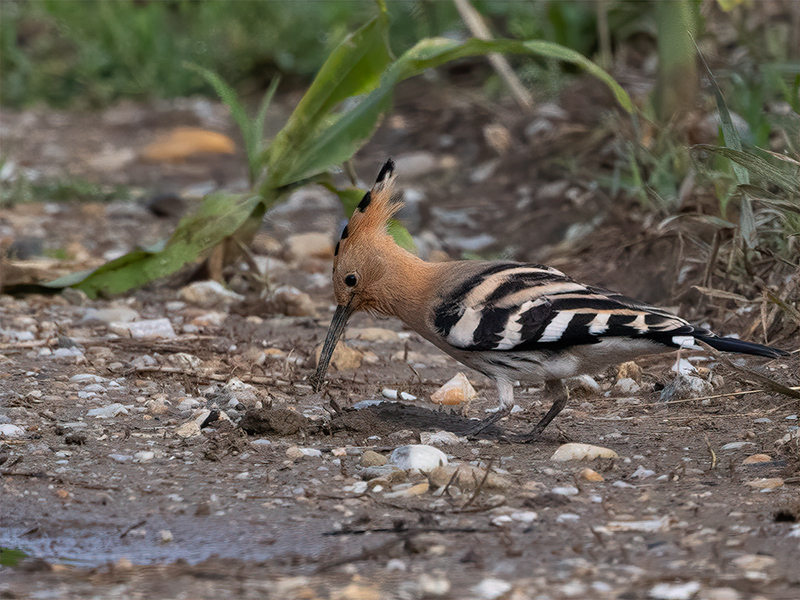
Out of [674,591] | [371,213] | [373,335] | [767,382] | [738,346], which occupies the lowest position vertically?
[373,335]

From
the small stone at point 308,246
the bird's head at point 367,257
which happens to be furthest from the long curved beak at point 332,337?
the small stone at point 308,246

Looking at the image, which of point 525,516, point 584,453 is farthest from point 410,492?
point 584,453

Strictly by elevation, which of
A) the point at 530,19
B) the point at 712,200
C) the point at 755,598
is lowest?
the point at 755,598

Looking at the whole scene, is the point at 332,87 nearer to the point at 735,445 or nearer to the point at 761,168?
the point at 761,168

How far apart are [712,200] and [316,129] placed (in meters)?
1.95

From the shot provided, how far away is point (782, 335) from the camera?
4.36 m

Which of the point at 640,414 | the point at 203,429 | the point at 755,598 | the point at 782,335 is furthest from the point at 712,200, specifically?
the point at 755,598

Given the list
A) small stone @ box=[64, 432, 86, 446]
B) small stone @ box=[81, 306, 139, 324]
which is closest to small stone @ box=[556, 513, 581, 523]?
small stone @ box=[64, 432, 86, 446]

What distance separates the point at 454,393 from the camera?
173 inches

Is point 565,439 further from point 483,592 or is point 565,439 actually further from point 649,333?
point 483,592

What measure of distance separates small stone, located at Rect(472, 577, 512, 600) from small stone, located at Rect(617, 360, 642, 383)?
203cm

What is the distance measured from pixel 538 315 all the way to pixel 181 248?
7.13ft

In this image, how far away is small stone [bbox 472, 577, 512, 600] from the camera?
98.8 inches

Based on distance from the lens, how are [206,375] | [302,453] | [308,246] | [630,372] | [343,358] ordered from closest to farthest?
[302,453] < [206,375] < [630,372] < [343,358] < [308,246]
